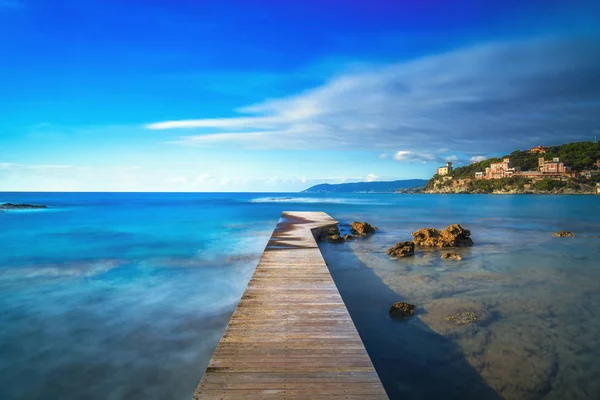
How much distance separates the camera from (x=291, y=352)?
4645 millimetres

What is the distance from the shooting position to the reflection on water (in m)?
5.37

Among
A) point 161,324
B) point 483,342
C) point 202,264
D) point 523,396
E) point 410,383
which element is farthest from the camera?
point 202,264

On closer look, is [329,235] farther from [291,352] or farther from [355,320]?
[291,352]

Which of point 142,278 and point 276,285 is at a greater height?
point 276,285

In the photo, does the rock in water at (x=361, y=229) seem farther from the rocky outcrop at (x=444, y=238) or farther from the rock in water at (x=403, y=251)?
the rock in water at (x=403, y=251)

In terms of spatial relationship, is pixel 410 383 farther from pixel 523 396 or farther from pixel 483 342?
pixel 483 342

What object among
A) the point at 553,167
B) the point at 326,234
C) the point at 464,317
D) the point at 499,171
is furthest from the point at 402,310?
the point at 499,171

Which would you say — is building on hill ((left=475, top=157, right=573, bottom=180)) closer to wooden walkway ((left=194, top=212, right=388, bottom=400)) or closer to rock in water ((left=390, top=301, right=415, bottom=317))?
rock in water ((left=390, top=301, right=415, bottom=317))

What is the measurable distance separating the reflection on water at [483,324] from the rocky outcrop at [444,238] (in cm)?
194

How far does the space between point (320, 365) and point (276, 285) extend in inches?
144

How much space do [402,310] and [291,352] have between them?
432 cm

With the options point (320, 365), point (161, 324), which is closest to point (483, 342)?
point (320, 365)

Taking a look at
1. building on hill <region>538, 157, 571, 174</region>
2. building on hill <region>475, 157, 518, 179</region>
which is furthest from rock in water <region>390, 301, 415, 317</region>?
building on hill <region>475, 157, 518, 179</region>

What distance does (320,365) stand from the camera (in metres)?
4.31
